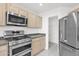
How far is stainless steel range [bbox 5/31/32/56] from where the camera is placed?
2291mm

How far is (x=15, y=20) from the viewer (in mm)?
2859

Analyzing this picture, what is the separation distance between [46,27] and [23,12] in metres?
2.00

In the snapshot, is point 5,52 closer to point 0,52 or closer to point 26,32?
point 0,52

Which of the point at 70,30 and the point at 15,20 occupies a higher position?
the point at 15,20

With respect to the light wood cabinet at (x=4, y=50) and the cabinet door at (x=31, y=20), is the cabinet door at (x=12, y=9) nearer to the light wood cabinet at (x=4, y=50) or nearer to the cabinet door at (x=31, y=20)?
the cabinet door at (x=31, y=20)

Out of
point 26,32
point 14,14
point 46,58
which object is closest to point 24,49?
point 14,14

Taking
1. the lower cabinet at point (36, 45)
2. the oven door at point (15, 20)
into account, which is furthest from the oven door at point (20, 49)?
the oven door at point (15, 20)

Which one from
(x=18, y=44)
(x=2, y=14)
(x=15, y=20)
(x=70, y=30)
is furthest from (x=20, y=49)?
(x=70, y=30)

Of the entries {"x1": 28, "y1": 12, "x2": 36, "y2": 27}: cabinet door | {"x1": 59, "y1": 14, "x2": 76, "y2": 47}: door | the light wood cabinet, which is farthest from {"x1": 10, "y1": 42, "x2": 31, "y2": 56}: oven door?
{"x1": 59, "y1": 14, "x2": 76, "y2": 47}: door

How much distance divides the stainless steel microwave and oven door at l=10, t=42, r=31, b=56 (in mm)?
621

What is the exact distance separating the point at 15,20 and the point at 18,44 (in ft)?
2.35

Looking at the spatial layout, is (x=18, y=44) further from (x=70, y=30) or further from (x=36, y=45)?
(x=70, y=30)

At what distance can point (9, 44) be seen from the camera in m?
2.18

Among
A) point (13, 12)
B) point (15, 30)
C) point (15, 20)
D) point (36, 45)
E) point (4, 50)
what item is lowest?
point (36, 45)
